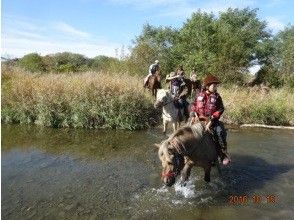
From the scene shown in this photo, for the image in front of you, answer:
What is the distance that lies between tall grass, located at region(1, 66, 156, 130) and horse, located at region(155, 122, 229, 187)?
22.3ft

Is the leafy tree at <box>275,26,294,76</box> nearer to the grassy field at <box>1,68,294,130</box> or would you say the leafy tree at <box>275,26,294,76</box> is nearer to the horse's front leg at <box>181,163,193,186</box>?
the grassy field at <box>1,68,294,130</box>

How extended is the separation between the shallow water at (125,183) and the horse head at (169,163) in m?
0.94

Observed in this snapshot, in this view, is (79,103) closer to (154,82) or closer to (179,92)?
(154,82)

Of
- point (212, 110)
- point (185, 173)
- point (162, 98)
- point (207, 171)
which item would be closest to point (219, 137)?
point (212, 110)

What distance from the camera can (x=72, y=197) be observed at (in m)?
6.89

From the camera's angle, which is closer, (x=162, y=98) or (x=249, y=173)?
(x=249, y=173)

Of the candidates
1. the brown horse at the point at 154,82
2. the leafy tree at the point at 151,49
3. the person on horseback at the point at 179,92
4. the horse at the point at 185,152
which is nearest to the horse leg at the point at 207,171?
the horse at the point at 185,152

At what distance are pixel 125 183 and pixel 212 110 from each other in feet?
7.70

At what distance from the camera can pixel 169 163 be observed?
5629 mm

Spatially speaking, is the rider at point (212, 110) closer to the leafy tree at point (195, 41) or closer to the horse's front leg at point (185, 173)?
the horse's front leg at point (185, 173)

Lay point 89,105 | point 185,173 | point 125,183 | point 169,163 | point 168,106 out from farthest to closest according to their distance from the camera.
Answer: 1. point 89,105
2. point 168,106
3. point 125,183
4. point 185,173
5. point 169,163

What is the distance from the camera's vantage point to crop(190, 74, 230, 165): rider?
22.6 ft
